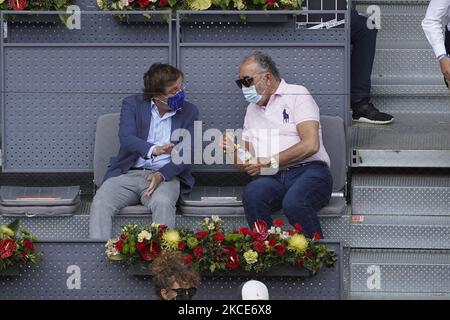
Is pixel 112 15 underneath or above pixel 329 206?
above

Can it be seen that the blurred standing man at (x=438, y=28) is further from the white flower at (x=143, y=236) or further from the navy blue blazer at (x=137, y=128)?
the white flower at (x=143, y=236)

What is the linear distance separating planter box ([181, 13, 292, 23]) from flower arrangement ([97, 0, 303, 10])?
0.05 meters

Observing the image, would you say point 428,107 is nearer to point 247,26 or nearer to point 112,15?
point 247,26

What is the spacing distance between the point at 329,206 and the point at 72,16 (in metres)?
2.10

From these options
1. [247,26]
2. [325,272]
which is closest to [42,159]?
[247,26]

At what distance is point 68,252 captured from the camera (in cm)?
771

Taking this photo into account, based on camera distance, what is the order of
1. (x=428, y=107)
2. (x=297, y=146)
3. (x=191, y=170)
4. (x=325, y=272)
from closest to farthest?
(x=325, y=272), (x=297, y=146), (x=191, y=170), (x=428, y=107)

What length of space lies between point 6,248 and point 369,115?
318 centimetres

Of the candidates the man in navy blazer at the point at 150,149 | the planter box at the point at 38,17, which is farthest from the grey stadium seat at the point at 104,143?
the planter box at the point at 38,17

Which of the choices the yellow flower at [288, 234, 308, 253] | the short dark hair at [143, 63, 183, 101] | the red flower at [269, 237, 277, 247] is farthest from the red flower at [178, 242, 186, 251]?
the short dark hair at [143, 63, 183, 101]

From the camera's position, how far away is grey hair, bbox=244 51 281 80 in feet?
28.9

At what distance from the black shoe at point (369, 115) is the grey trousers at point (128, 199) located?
1.63 meters

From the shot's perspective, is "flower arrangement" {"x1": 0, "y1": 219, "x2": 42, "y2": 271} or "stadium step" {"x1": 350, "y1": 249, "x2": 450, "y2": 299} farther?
"stadium step" {"x1": 350, "y1": 249, "x2": 450, "y2": 299}

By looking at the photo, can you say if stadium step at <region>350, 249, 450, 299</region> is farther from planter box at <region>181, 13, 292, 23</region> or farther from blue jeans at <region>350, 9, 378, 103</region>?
planter box at <region>181, 13, 292, 23</region>
